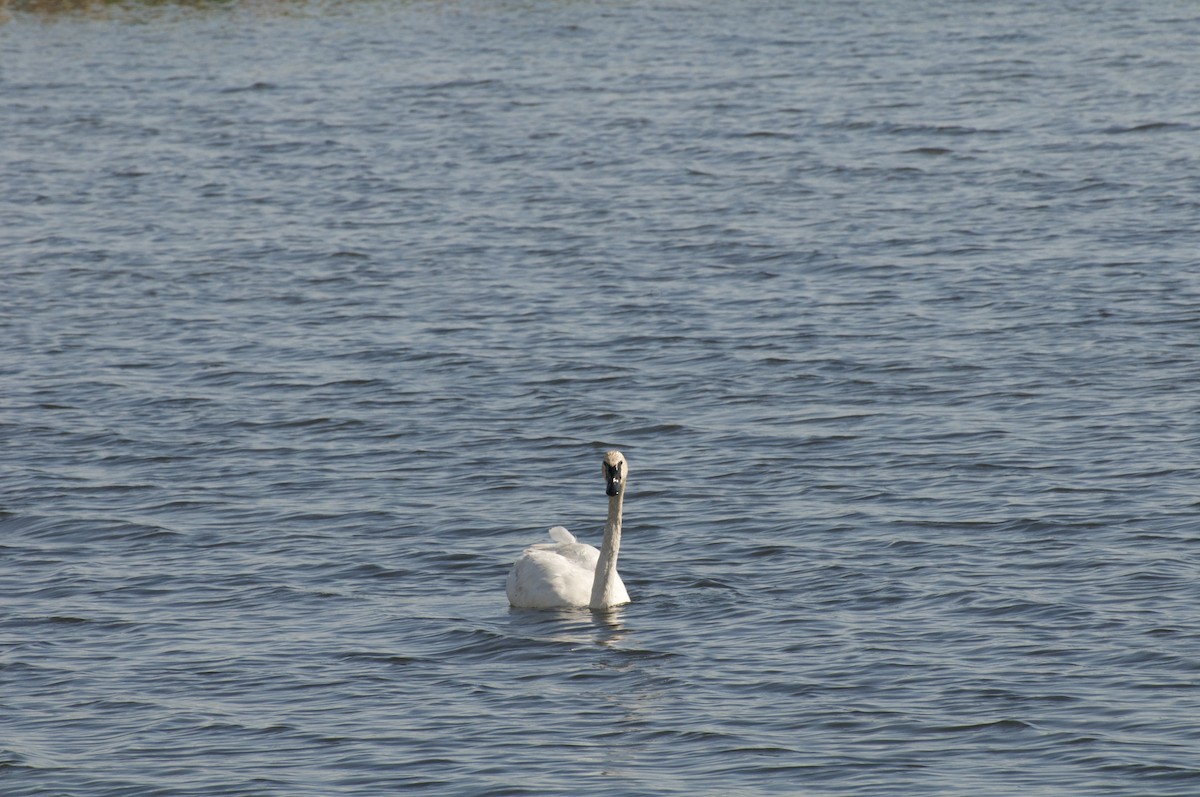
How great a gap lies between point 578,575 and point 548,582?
47 centimetres

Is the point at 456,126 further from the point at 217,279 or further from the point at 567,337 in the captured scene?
the point at 567,337

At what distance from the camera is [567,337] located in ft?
93.4

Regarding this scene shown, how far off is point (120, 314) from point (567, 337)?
7292 mm

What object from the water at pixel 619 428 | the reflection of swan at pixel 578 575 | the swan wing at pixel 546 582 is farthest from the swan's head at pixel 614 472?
the water at pixel 619 428

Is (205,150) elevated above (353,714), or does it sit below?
above

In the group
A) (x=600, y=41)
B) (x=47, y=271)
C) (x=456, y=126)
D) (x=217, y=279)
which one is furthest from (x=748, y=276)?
(x=600, y=41)

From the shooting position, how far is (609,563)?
18.8 metres

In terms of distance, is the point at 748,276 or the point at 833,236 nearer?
the point at 748,276

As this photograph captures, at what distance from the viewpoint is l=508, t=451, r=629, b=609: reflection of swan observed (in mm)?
18859

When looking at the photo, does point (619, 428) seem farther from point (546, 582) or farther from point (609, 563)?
point (609, 563)

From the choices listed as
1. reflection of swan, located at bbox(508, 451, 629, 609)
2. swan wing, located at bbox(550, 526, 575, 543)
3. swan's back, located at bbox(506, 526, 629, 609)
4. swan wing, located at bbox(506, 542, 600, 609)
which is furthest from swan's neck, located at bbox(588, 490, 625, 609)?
swan wing, located at bbox(550, 526, 575, 543)

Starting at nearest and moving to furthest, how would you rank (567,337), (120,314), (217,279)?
(567,337)
(120,314)
(217,279)

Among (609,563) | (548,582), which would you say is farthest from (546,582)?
(609,563)

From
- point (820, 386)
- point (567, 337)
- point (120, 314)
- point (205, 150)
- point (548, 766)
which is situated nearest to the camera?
point (548, 766)
